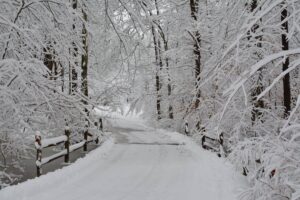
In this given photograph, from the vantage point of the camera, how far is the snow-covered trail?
814 centimetres

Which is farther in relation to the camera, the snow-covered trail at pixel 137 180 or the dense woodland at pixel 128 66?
the snow-covered trail at pixel 137 180

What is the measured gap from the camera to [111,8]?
19.1ft

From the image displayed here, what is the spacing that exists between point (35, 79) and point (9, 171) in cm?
576

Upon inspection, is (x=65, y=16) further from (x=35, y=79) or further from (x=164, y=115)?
(x=164, y=115)

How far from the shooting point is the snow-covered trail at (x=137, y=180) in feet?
26.7

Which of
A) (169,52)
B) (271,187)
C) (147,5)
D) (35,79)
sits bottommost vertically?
(271,187)

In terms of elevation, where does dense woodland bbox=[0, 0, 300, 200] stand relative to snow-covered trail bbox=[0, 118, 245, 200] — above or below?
above

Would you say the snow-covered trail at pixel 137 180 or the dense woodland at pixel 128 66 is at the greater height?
the dense woodland at pixel 128 66

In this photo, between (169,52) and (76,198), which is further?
(169,52)

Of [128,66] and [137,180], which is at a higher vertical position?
[128,66]

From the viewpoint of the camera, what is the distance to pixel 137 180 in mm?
9930

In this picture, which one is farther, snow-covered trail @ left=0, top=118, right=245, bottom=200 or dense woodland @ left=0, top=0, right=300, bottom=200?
snow-covered trail @ left=0, top=118, right=245, bottom=200

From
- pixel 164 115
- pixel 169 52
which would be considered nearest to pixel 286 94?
pixel 169 52

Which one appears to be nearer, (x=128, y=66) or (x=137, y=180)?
(x=128, y=66)
